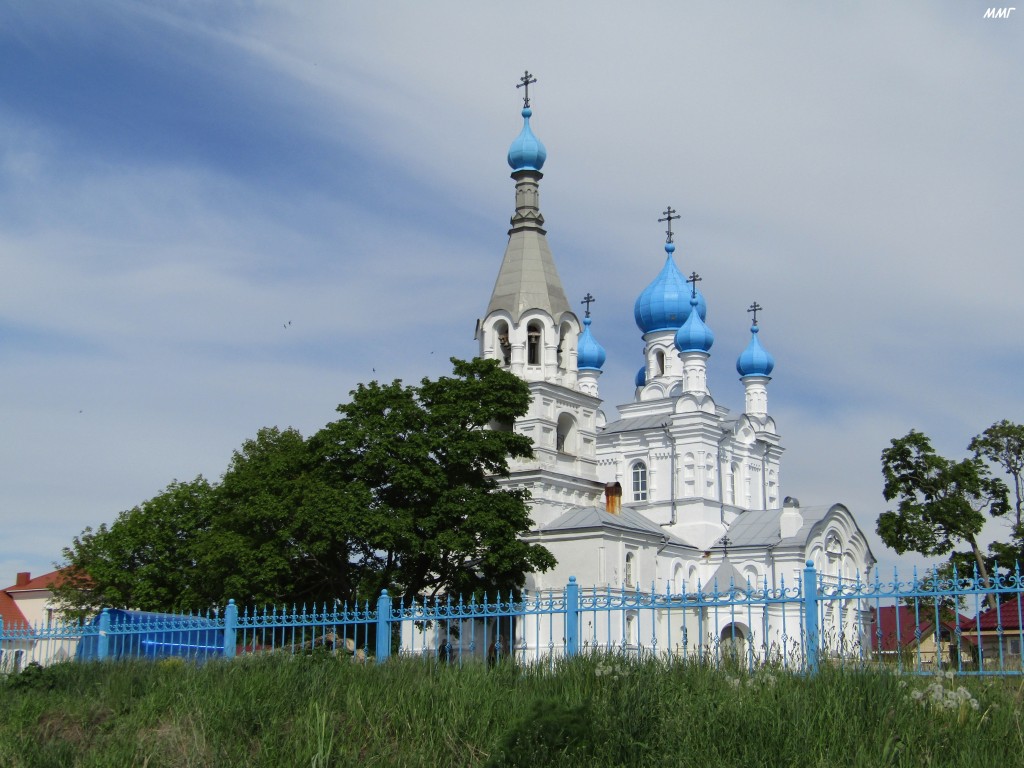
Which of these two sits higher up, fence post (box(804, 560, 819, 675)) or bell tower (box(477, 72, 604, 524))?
bell tower (box(477, 72, 604, 524))

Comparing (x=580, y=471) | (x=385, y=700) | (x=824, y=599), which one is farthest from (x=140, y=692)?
(x=580, y=471)

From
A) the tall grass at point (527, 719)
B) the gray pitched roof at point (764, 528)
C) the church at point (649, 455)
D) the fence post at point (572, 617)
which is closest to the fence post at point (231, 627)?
the tall grass at point (527, 719)

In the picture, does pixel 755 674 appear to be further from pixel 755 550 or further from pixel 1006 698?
pixel 755 550

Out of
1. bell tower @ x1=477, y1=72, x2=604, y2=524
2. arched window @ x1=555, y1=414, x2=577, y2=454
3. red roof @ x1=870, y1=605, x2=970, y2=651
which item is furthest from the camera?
arched window @ x1=555, y1=414, x2=577, y2=454

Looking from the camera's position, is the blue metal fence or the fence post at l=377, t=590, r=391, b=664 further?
the fence post at l=377, t=590, r=391, b=664

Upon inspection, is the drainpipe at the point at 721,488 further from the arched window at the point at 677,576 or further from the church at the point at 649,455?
the arched window at the point at 677,576

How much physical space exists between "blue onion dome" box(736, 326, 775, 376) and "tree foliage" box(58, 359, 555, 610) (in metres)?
25.5

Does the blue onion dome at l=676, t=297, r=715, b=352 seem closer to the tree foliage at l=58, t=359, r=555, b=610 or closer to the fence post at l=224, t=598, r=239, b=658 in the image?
the tree foliage at l=58, t=359, r=555, b=610

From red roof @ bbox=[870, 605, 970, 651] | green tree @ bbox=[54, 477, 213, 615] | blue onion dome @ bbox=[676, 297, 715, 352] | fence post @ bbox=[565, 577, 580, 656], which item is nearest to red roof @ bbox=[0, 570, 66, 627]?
green tree @ bbox=[54, 477, 213, 615]

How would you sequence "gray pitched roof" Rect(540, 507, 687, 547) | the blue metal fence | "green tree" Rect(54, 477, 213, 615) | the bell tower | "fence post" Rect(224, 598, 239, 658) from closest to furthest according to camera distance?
1. the blue metal fence
2. "fence post" Rect(224, 598, 239, 658)
3. "green tree" Rect(54, 477, 213, 615)
4. "gray pitched roof" Rect(540, 507, 687, 547)
5. the bell tower

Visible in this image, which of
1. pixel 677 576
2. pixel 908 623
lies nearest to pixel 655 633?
pixel 677 576

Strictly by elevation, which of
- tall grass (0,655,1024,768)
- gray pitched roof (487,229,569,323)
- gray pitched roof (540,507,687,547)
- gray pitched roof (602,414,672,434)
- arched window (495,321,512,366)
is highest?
gray pitched roof (487,229,569,323)

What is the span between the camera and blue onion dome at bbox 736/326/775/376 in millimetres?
50281

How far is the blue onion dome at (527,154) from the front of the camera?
121ft
